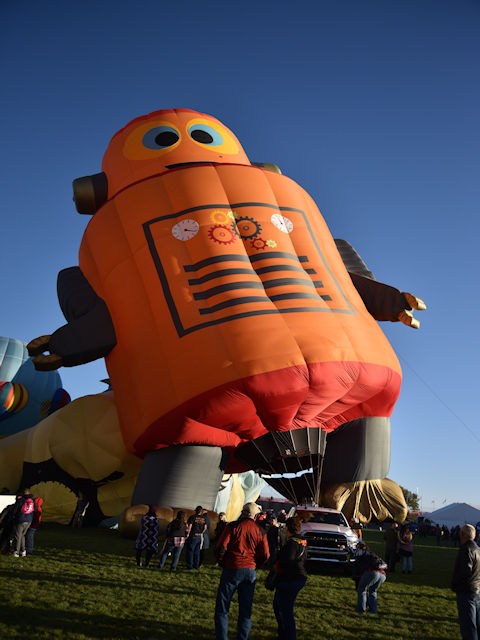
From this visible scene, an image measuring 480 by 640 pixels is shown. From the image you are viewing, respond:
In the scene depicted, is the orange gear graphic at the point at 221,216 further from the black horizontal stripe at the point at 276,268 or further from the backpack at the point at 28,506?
the backpack at the point at 28,506

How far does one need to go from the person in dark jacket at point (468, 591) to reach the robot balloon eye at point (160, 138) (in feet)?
41.4

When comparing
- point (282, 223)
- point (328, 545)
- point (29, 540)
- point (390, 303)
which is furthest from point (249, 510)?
point (390, 303)

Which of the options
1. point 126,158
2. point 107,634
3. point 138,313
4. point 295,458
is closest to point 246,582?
point 107,634

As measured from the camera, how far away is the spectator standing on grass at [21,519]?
845 cm

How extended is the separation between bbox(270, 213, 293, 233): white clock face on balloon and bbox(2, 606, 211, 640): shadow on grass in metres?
9.31

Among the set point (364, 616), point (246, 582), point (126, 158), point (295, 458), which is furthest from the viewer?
point (126, 158)

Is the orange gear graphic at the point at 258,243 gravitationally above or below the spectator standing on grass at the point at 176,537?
above

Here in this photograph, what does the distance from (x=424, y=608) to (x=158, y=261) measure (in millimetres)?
8516

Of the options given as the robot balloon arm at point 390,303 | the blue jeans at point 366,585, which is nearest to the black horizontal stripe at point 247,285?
the robot balloon arm at point 390,303

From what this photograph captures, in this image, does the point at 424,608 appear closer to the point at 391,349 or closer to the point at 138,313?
the point at 391,349

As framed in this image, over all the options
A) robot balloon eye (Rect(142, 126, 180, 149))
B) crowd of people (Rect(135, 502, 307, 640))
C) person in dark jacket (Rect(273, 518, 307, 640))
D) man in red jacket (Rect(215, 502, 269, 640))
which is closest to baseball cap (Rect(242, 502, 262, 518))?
crowd of people (Rect(135, 502, 307, 640))

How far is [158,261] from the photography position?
11.9 metres

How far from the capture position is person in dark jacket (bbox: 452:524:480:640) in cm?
443

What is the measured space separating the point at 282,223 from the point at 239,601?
9.77 metres
